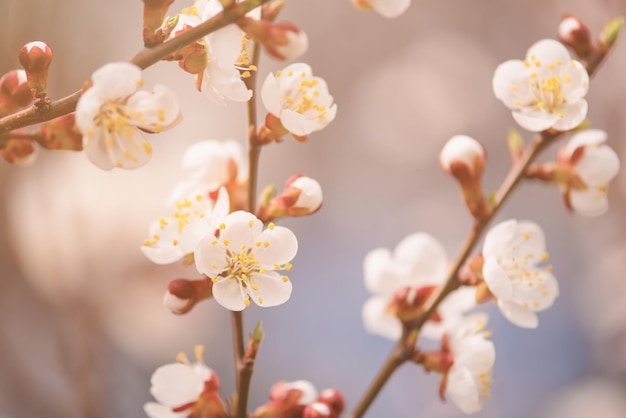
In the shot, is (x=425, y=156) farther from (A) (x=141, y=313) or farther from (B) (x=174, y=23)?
(B) (x=174, y=23)

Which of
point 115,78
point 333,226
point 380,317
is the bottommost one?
point 333,226

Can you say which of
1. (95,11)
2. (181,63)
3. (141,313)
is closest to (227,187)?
(181,63)

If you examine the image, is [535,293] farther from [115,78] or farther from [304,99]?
[115,78]

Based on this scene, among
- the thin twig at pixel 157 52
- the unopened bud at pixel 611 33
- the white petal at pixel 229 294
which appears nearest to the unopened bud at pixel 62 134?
the thin twig at pixel 157 52

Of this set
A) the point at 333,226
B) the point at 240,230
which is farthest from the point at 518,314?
the point at 333,226

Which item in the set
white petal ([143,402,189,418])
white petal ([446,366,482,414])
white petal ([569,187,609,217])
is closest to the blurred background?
white petal ([143,402,189,418])
